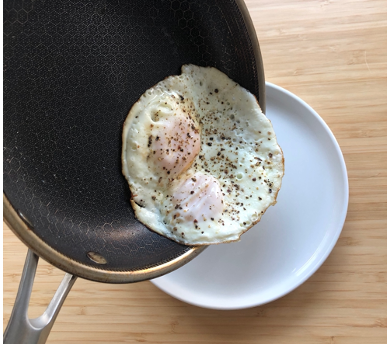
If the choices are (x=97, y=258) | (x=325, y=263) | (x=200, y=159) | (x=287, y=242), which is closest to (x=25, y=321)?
(x=97, y=258)

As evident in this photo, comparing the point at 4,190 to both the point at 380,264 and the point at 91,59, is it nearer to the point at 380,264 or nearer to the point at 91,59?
the point at 91,59

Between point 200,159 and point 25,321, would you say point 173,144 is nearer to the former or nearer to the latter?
point 200,159

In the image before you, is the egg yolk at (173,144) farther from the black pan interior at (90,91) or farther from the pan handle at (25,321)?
the pan handle at (25,321)

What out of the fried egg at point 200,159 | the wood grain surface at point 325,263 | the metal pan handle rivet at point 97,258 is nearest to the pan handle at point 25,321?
the metal pan handle rivet at point 97,258

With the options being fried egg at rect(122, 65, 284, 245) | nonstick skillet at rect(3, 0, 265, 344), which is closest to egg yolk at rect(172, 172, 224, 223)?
fried egg at rect(122, 65, 284, 245)

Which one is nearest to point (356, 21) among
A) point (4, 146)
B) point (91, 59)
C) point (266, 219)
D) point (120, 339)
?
point (266, 219)
